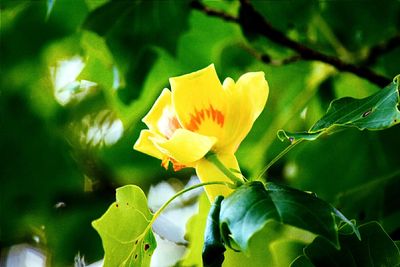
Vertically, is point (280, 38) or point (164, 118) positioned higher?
point (164, 118)

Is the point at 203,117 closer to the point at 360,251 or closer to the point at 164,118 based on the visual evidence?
the point at 164,118

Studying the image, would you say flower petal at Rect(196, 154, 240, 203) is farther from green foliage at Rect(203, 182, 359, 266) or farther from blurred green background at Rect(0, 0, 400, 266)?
blurred green background at Rect(0, 0, 400, 266)

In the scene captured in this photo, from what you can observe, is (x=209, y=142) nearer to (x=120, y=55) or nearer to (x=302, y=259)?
(x=302, y=259)

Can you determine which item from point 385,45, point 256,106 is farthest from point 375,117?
point 385,45

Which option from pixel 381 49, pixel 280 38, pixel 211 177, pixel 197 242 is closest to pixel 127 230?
pixel 211 177

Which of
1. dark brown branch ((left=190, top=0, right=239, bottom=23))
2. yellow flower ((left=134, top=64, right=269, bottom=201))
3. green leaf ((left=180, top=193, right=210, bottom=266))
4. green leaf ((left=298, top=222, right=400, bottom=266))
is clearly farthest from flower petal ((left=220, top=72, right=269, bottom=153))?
dark brown branch ((left=190, top=0, right=239, bottom=23))

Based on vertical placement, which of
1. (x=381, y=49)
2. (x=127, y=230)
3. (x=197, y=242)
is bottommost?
(x=197, y=242)

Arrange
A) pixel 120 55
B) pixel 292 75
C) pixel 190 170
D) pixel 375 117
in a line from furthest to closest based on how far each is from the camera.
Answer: pixel 190 170, pixel 292 75, pixel 120 55, pixel 375 117
